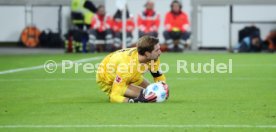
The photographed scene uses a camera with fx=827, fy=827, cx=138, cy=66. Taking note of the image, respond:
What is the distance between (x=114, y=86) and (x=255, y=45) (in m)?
18.5

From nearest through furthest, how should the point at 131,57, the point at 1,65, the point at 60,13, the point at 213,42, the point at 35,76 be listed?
the point at 131,57 → the point at 35,76 → the point at 1,65 → the point at 213,42 → the point at 60,13

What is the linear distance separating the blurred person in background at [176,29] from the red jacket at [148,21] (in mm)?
451

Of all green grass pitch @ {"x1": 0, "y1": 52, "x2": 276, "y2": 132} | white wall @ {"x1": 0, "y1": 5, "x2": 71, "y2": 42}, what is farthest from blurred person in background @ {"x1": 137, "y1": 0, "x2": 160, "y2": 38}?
green grass pitch @ {"x1": 0, "y1": 52, "x2": 276, "y2": 132}

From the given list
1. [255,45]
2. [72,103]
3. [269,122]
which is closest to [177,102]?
[72,103]

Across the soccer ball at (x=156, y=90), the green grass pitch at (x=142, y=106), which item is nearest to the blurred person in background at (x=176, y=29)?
the green grass pitch at (x=142, y=106)

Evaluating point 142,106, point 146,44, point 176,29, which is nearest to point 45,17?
point 176,29

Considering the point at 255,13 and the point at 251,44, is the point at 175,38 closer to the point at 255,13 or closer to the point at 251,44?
the point at 251,44

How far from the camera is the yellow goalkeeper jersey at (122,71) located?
1095 cm

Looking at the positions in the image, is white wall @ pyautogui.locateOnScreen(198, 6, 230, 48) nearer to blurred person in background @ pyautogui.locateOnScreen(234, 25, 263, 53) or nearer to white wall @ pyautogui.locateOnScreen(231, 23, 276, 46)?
white wall @ pyautogui.locateOnScreen(231, 23, 276, 46)

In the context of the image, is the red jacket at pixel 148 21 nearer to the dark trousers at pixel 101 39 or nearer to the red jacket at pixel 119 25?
the red jacket at pixel 119 25

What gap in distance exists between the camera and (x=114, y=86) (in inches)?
433

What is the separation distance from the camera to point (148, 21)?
29.7 m

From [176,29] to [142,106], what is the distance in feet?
63.2

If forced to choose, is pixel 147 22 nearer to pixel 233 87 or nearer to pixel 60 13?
pixel 60 13
